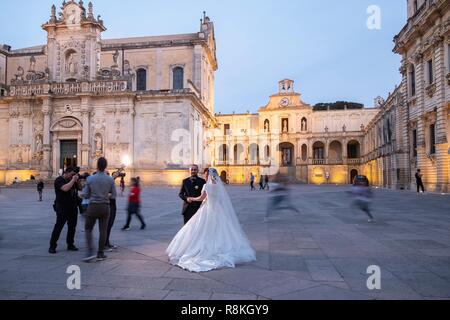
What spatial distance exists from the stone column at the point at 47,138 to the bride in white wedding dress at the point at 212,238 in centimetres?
3601

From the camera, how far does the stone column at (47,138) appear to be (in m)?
38.6

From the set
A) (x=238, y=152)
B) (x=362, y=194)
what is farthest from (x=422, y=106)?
(x=238, y=152)

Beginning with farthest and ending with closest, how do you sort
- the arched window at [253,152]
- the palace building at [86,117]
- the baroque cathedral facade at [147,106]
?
the arched window at [253,152]
the palace building at [86,117]
the baroque cathedral facade at [147,106]

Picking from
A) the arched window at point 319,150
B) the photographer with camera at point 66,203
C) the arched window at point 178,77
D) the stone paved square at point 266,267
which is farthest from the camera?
the arched window at point 319,150

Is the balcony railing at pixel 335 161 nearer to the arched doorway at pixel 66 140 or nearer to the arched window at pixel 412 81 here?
the arched window at pixel 412 81

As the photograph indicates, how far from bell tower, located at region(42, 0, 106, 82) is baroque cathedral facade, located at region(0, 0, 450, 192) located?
112mm

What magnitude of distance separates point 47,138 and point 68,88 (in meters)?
5.68

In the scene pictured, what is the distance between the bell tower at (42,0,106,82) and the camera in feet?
135

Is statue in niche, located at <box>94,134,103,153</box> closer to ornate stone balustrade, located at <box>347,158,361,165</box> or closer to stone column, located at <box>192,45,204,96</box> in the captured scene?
stone column, located at <box>192,45,204,96</box>

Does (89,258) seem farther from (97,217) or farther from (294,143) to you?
(294,143)

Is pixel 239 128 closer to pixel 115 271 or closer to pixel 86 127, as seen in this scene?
pixel 86 127

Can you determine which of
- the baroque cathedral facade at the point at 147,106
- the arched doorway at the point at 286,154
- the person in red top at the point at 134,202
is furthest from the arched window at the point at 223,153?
the person in red top at the point at 134,202

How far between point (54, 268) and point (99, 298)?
197cm

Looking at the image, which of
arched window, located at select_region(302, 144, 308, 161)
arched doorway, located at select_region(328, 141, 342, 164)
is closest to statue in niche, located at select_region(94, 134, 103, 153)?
arched window, located at select_region(302, 144, 308, 161)
